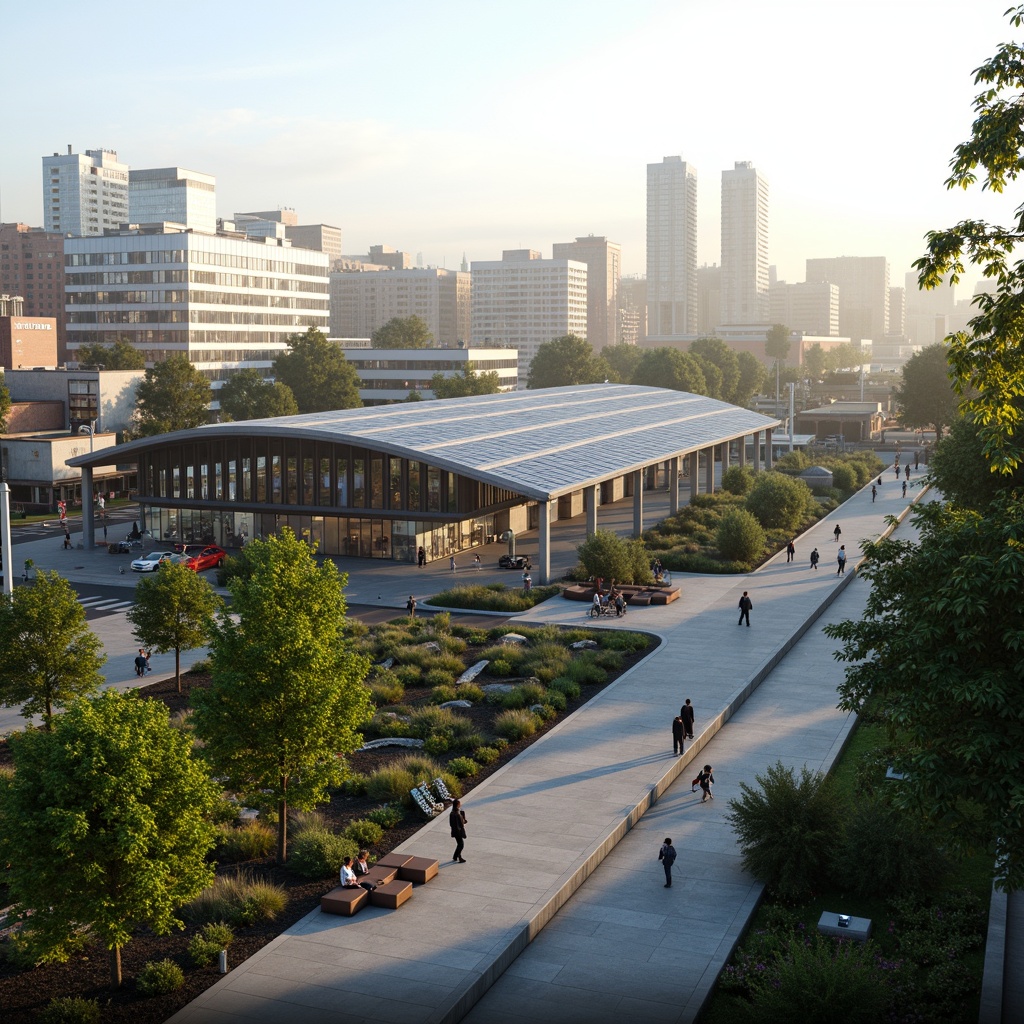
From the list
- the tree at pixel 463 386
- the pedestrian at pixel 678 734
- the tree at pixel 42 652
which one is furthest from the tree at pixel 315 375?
the pedestrian at pixel 678 734

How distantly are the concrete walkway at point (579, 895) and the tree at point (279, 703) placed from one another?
2.76 m

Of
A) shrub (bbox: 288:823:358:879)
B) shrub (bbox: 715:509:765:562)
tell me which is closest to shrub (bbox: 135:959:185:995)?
shrub (bbox: 288:823:358:879)

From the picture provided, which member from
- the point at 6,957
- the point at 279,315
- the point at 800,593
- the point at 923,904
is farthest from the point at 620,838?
the point at 279,315

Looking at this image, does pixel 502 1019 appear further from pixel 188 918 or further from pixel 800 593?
pixel 800 593

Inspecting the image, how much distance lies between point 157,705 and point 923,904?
1404 cm

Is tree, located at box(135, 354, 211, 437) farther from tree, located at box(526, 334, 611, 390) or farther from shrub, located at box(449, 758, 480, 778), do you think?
shrub, located at box(449, 758, 480, 778)

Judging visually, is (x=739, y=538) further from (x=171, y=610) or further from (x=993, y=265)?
(x=993, y=265)

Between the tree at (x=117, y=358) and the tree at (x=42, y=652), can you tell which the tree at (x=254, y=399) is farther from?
the tree at (x=42, y=652)

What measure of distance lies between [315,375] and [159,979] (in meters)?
95.7

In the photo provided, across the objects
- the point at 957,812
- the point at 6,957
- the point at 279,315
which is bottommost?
the point at 6,957

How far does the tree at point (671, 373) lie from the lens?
5591 inches

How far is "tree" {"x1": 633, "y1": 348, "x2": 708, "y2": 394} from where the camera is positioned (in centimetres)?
14200

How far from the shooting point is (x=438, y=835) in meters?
23.3

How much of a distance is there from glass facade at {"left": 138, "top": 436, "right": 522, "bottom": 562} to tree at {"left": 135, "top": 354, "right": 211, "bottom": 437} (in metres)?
29.9
